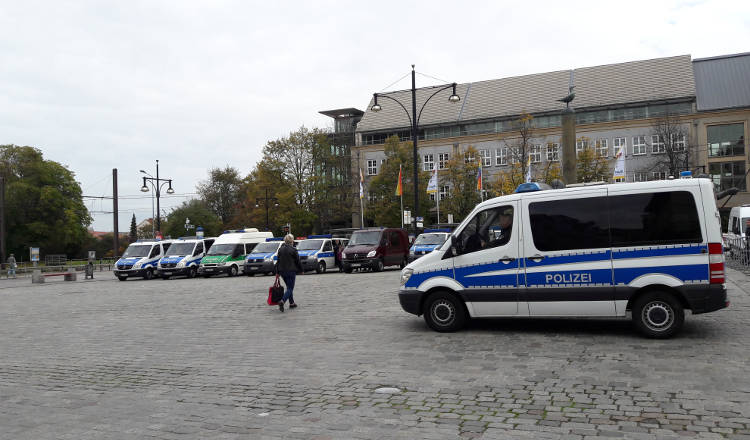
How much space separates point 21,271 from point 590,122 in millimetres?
57512

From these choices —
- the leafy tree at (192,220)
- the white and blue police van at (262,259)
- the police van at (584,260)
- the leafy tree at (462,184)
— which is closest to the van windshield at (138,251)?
the white and blue police van at (262,259)

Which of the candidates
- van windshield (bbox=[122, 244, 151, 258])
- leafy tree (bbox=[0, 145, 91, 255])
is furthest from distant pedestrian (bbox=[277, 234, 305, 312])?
leafy tree (bbox=[0, 145, 91, 255])

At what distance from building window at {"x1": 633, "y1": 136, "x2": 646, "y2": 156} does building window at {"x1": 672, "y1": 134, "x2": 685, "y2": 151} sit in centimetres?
447

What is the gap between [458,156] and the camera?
62.8 meters

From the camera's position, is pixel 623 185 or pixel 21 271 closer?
pixel 623 185

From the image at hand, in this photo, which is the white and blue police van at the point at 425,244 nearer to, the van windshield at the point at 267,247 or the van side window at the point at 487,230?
the van windshield at the point at 267,247

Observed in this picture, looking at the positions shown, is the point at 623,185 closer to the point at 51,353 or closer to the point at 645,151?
the point at 51,353

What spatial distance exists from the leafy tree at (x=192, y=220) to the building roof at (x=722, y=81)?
59.4 meters

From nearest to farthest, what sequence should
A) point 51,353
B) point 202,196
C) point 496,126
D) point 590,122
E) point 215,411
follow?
1. point 215,411
2. point 51,353
3. point 590,122
4. point 496,126
5. point 202,196

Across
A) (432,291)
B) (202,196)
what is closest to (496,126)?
(202,196)

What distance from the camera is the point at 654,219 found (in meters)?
8.66

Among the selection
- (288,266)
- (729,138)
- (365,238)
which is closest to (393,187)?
(729,138)

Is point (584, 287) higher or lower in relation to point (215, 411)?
higher

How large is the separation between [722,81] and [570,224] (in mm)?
67320
